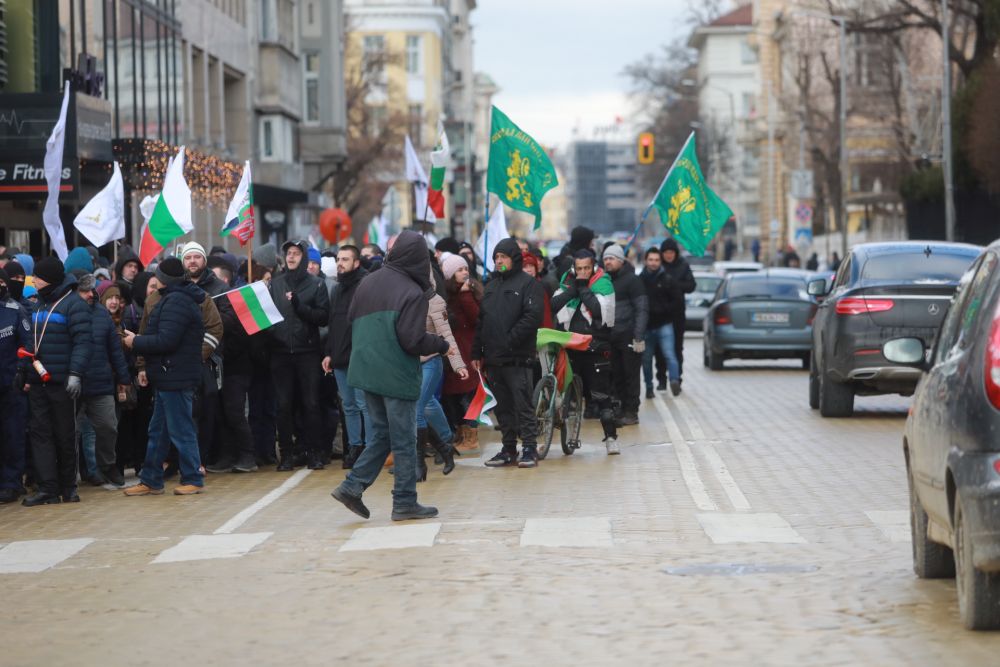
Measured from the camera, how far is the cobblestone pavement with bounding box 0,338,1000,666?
8.33 m

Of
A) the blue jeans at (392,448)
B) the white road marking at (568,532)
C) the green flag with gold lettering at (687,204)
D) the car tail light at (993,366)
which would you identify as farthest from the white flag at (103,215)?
the car tail light at (993,366)

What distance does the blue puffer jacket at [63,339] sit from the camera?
15.1m

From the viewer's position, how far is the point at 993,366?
Answer: 7.78 meters

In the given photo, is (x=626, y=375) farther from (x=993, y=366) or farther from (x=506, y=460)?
(x=993, y=366)

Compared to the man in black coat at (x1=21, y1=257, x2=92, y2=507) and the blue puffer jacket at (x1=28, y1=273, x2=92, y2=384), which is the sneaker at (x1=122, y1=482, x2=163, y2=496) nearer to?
the man in black coat at (x1=21, y1=257, x2=92, y2=507)

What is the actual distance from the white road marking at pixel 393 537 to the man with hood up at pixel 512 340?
392 cm

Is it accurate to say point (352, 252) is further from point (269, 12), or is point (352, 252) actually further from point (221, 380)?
point (269, 12)

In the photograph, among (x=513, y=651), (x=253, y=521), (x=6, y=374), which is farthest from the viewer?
(x=6, y=374)

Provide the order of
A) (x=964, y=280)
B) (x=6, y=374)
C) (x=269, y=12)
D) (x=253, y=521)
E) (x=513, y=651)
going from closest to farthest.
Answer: (x=513, y=651) < (x=964, y=280) < (x=253, y=521) < (x=6, y=374) < (x=269, y=12)

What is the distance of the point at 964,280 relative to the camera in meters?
9.27

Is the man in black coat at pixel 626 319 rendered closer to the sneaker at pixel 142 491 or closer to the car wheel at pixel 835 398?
the car wheel at pixel 835 398

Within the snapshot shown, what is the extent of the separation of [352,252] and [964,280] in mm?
7587

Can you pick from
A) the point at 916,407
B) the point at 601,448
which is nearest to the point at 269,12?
the point at 601,448

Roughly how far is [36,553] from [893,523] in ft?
16.6
